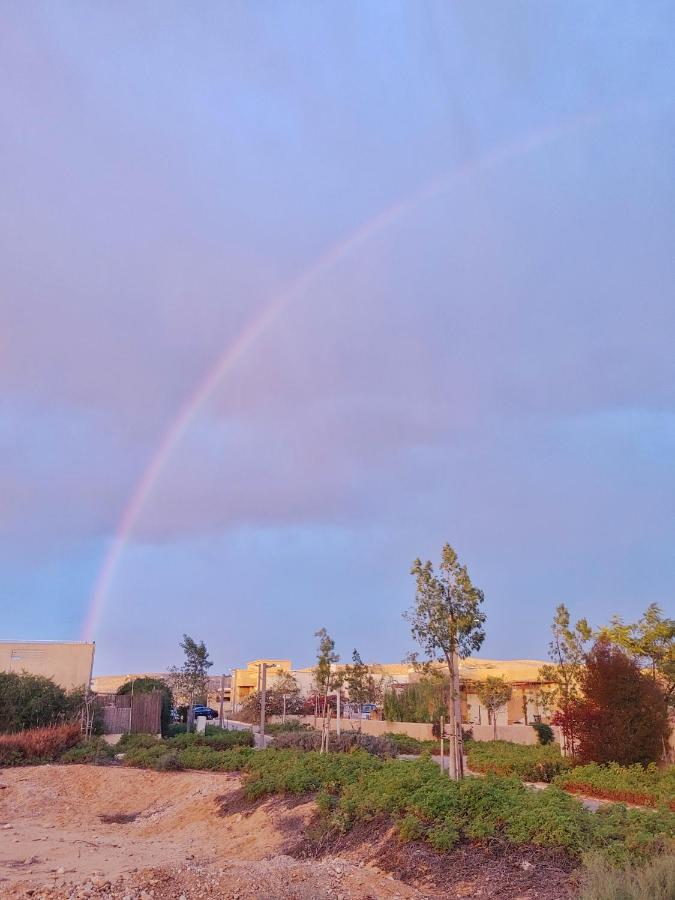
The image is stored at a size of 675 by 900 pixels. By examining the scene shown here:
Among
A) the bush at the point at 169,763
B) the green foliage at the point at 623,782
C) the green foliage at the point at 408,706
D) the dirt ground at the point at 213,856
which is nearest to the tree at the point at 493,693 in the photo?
the green foliage at the point at 408,706

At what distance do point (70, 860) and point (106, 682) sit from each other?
108698mm

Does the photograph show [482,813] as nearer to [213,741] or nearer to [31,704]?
[213,741]

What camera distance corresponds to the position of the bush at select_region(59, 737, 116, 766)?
72.0ft

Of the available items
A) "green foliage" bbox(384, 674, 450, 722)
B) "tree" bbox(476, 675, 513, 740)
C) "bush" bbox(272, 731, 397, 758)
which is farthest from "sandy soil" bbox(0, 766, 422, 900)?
"green foliage" bbox(384, 674, 450, 722)

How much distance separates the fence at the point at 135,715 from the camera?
1105 inches

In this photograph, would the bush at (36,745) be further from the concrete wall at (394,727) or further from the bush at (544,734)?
the bush at (544,734)

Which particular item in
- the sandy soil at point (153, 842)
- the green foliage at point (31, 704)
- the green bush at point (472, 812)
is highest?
the green foliage at point (31, 704)

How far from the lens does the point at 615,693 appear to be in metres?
17.6

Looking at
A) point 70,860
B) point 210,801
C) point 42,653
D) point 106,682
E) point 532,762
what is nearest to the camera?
point 70,860

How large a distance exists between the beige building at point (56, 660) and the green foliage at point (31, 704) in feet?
20.3

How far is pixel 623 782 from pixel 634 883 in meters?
10.3

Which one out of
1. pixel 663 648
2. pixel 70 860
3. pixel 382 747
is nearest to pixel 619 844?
pixel 70 860

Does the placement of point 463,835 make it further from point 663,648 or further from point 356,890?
point 663,648

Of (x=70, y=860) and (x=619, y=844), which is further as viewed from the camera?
(x=70, y=860)
